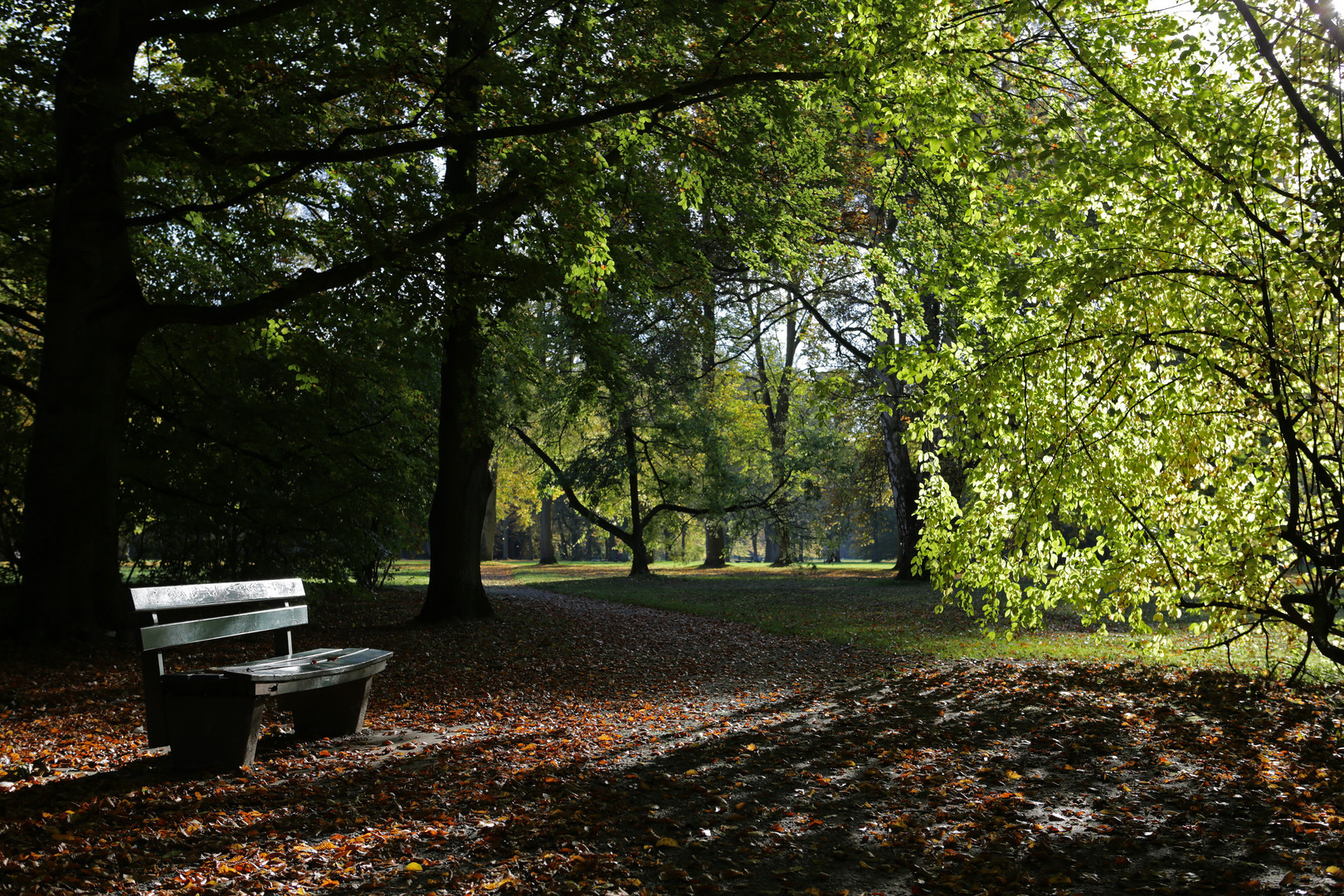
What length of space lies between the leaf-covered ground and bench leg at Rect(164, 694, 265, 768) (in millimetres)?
120

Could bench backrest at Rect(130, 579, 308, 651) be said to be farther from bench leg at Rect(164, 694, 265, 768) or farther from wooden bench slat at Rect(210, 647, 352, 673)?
bench leg at Rect(164, 694, 265, 768)

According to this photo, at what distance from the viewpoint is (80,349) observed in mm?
8664

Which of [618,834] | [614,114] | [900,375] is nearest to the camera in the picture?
[618,834]

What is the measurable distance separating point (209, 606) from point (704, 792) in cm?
303

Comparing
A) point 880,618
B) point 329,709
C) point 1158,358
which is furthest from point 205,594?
point 880,618

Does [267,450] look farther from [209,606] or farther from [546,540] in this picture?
[546,540]

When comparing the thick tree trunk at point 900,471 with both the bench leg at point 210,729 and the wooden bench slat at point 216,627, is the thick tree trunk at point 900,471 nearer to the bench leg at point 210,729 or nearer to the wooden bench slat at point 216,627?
the wooden bench slat at point 216,627

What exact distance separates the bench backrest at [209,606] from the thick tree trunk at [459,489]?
6.05 m

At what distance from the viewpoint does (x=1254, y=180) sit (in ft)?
18.2

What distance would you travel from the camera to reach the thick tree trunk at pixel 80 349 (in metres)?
8.50

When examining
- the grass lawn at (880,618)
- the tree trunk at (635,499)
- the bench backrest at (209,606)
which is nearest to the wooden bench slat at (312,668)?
the bench backrest at (209,606)

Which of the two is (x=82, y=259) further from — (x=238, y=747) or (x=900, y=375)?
(x=900, y=375)

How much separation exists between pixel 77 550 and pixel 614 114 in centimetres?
679

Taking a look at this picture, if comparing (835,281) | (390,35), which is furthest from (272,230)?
(835,281)
